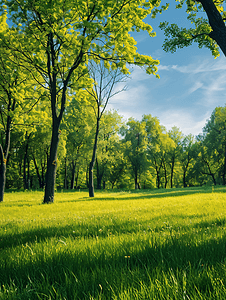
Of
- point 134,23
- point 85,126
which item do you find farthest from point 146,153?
point 134,23

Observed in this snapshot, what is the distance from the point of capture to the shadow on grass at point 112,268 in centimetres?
168

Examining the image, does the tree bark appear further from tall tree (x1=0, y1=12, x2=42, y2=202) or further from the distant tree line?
the distant tree line

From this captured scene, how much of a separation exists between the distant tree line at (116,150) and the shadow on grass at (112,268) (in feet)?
92.1

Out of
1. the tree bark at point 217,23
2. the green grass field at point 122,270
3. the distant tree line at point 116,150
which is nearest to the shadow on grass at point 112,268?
the green grass field at point 122,270

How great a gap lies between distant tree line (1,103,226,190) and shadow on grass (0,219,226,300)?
92.1ft

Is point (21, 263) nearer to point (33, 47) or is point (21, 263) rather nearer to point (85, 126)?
point (33, 47)

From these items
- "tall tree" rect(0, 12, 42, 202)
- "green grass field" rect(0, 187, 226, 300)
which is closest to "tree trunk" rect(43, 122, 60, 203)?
"tall tree" rect(0, 12, 42, 202)

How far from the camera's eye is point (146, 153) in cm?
5138

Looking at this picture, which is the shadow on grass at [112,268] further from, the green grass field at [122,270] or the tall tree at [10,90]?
the tall tree at [10,90]

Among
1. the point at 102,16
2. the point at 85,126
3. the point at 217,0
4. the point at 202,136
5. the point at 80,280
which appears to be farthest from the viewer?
the point at 202,136

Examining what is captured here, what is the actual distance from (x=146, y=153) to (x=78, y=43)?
41746 millimetres

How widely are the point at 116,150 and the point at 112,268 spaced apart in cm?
4496

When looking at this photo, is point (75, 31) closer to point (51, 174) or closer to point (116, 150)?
point (51, 174)

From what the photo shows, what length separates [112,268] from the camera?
6.99 ft
